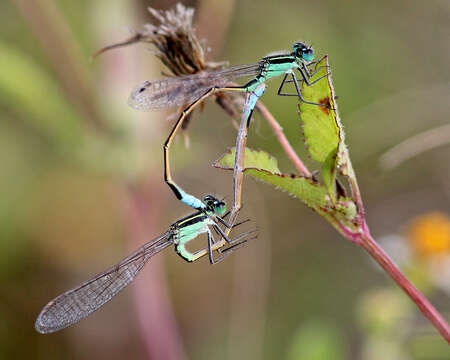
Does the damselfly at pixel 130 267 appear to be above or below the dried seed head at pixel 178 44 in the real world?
below

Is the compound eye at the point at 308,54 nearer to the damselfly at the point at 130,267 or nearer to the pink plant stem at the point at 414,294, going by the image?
the damselfly at the point at 130,267

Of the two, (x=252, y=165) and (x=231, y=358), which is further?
(x=231, y=358)

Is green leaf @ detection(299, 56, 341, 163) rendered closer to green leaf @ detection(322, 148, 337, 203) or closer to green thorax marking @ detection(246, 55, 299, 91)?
green leaf @ detection(322, 148, 337, 203)

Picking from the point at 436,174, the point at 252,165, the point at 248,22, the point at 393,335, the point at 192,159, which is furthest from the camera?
the point at 248,22

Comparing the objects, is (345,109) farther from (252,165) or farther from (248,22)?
(252,165)

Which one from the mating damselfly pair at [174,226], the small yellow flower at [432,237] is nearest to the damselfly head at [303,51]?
the mating damselfly pair at [174,226]

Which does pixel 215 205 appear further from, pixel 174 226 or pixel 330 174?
pixel 330 174

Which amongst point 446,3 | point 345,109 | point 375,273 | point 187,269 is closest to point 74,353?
point 187,269
